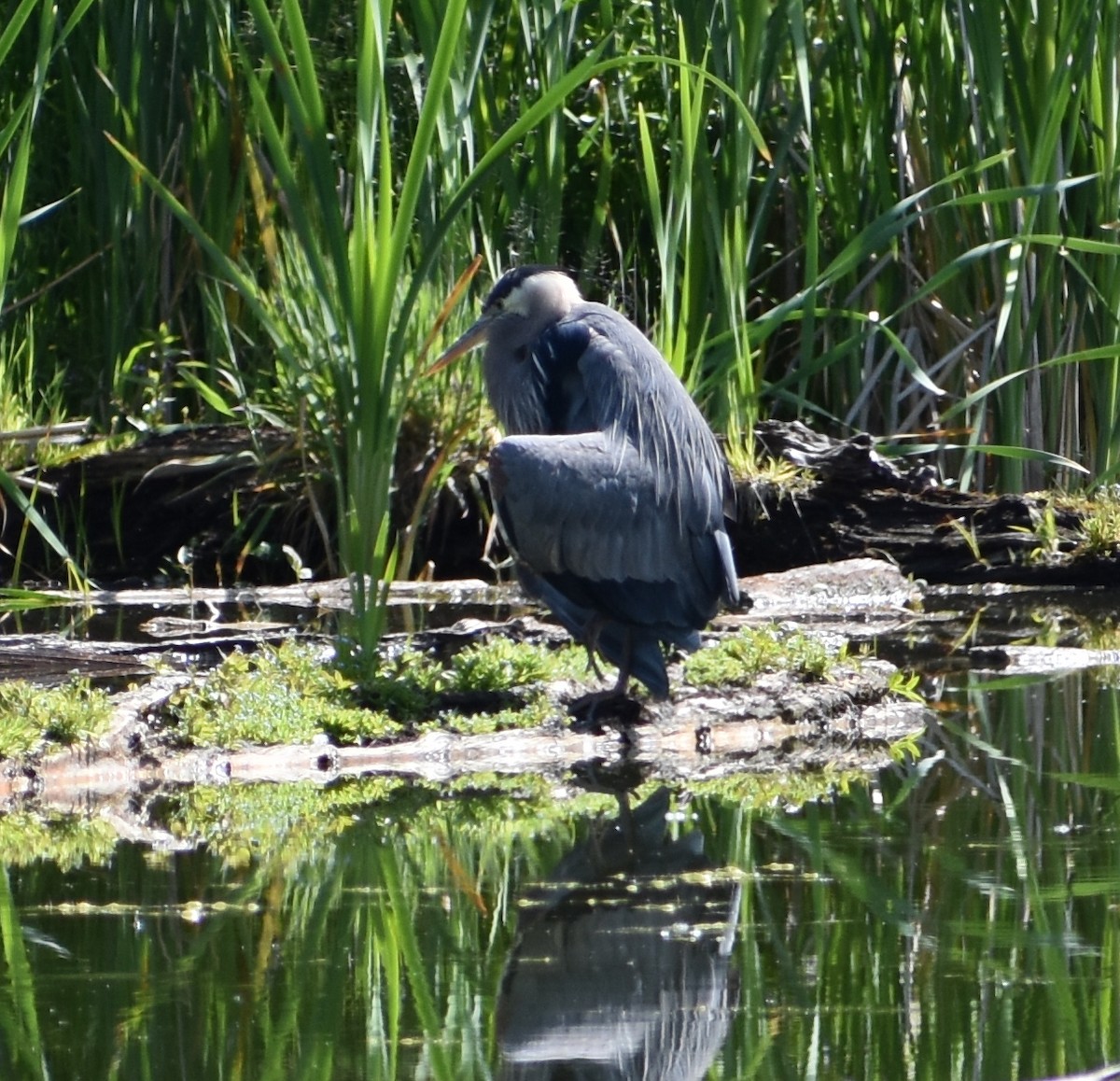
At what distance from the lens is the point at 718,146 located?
7059 mm

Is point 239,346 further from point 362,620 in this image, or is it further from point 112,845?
point 112,845

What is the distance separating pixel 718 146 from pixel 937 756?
352 cm

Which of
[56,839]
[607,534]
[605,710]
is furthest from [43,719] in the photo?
[607,534]

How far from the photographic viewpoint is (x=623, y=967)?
269 centimetres

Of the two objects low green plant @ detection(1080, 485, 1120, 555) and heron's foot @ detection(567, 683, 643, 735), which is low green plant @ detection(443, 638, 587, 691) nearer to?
heron's foot @ detection(567, 683, 643, 735)

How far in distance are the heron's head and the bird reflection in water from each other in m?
2.12

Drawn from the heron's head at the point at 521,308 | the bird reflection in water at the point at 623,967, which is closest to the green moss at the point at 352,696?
the bird reflection in water at the point at 623,967

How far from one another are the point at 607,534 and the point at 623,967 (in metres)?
1.93

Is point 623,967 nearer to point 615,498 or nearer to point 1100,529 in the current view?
point 615,498

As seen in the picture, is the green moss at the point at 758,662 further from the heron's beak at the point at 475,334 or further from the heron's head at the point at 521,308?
the heron's beak at the point at 475,334

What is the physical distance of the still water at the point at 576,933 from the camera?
2.33 m

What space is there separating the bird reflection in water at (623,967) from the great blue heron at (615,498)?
1.18m

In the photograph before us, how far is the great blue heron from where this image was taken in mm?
4473

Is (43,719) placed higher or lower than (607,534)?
lower
